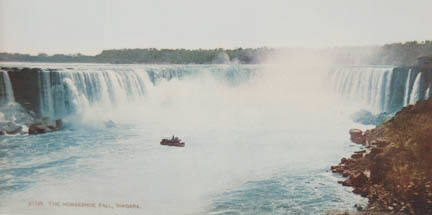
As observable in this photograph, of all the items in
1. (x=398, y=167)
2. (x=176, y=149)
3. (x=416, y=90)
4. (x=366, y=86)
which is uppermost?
(x=416, y=90)

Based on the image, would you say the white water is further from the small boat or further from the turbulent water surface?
the small boat

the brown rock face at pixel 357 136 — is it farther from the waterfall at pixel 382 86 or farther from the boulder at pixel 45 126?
the boulder at pixel 45 126

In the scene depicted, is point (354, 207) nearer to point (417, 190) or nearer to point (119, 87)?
point (417, 190)

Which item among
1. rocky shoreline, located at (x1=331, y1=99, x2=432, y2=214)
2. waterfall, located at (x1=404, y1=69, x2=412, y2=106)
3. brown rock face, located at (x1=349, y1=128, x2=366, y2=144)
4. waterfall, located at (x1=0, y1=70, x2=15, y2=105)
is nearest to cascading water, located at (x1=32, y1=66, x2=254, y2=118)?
waterfall, located at (x1=0, y1=70, x2=15, y2=105)

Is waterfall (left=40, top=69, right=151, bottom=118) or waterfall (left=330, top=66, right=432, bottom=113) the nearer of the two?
waterfall (left=330, top=66, right=432, bottom=113)

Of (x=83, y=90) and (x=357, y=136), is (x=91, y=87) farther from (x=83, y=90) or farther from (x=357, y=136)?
(x=357, y=136)

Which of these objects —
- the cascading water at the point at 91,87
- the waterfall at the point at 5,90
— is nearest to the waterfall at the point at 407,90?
the cascading water at the point at 91,87

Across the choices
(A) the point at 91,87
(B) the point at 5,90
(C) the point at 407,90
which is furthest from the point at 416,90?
(B) the point at 5,90
